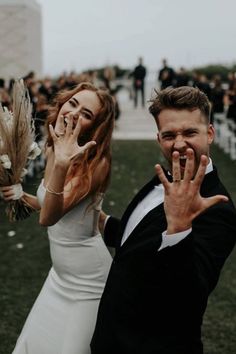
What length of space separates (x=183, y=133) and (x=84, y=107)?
0.97 m

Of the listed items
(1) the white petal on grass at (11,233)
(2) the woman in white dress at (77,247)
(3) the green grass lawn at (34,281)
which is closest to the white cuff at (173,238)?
(2) the woman in white dress at (77,247)

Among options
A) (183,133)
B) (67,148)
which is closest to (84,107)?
(67,148)

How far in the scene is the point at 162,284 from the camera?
1.91m

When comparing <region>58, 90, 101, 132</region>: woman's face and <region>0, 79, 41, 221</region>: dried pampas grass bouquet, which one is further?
<region>0, 79, 41, 221</region>: dried pampas grass bouquet

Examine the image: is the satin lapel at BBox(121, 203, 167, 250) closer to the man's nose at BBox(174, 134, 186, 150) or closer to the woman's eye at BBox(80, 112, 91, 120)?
the man's nose at BBox(174, 134, 186, 150)

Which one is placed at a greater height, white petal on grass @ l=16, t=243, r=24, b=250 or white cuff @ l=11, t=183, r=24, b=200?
white cuff @ l=11, t=183, r=24, b=200

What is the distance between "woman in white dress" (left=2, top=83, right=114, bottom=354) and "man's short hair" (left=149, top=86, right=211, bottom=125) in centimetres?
61

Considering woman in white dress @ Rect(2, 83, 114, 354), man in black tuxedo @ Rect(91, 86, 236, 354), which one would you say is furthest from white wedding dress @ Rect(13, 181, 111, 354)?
man in black tuxedo @ Rect(91, 86, 236, 354)

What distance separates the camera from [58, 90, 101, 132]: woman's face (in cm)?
293

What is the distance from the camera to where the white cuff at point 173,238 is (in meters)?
1.79

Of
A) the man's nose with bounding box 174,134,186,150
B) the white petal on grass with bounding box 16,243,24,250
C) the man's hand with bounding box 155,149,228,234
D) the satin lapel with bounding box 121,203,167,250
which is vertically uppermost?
the man's nose with bounding box 174,134,186,150

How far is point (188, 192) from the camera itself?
5.89 ft

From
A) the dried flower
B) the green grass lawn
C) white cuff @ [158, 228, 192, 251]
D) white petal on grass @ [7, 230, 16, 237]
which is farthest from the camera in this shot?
white petal on grass @ [7, 230, 16, 237]

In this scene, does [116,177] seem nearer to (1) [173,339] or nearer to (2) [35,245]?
(2) [35,245]
